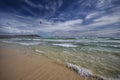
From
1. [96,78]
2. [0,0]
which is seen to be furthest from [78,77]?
[0,0]

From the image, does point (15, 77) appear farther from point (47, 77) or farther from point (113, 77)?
point (113, 77)

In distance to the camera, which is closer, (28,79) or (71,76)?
(28,79)

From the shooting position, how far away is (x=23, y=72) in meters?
2.89

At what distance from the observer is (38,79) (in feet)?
8.32

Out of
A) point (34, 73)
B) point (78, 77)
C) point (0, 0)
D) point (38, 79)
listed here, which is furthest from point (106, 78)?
point (0, 0)

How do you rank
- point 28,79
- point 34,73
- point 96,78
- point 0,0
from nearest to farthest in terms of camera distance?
point 28,79 → point 96,78 → point 34,73 → point 0,0

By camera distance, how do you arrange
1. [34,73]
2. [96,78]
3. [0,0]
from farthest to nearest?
1. [0,0]
2. [34,73]
3. [96,78]

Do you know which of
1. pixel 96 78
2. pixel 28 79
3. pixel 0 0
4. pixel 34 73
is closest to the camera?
pixel 28 79

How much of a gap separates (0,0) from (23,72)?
4.97 m

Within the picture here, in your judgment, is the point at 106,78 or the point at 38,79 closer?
the point at 38,79

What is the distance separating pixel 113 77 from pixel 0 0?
277 inches

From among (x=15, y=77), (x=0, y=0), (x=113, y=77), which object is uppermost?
(x=0, y=0)

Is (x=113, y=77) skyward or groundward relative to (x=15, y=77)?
groundward

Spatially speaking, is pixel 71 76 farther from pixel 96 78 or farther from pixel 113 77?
pixel 113 77
